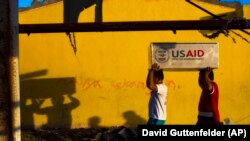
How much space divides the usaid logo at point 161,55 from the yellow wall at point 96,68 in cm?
338

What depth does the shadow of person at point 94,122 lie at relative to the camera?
38.4 ft

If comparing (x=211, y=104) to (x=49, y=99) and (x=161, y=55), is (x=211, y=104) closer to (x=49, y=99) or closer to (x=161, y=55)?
(x=161, y=55)

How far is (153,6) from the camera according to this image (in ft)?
38.4

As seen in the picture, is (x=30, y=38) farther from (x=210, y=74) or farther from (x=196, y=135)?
(x=196, y=135)

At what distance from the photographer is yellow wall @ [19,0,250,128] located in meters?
11.6

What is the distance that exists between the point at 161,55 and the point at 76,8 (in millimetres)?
2510

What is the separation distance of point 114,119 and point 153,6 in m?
2.64

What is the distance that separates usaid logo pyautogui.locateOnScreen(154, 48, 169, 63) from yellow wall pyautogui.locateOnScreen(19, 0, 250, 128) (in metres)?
3.38

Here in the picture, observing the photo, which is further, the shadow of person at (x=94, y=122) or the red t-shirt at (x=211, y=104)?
the shadow of person at (x=94, y=122)

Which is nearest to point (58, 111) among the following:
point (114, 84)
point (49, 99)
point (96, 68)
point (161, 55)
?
point (49, 99)

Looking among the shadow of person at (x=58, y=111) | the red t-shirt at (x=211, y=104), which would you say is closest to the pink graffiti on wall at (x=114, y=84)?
the shadow of person at (x=58, y=111)

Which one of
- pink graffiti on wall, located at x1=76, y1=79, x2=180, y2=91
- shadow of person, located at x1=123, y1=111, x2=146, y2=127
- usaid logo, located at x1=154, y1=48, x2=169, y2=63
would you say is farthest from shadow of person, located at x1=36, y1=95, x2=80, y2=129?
usaid logo, located at x1=154, y1=48, x2=169, y2=63

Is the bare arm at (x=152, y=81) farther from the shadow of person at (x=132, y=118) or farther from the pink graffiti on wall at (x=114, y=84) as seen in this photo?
the shadow of person at (x=132, y=118)

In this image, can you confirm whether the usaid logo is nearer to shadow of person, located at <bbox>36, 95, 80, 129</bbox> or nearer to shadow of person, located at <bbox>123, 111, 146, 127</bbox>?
shadow of person, located at <bbox>123, 111, 146, 127</bbox>
